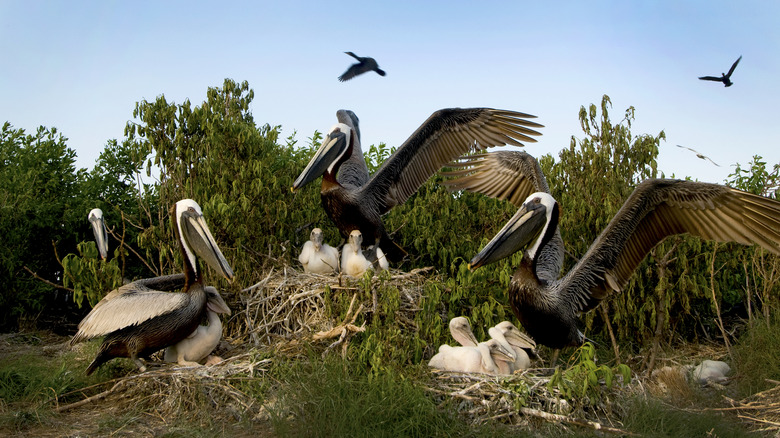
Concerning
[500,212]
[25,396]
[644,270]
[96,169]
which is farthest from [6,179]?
[644,270]

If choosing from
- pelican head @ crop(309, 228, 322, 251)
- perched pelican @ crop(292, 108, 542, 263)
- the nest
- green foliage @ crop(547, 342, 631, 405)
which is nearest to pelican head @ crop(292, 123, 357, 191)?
perched pelican @ crop(292, 108, 542, 263)

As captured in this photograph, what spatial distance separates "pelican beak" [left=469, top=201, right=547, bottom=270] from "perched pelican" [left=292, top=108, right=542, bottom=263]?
167cm

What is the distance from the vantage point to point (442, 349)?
17.8ft

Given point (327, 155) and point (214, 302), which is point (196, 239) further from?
point (327, 155)

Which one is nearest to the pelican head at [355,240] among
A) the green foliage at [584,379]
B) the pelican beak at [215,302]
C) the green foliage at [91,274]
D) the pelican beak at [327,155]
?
the pelican beak at [327,155]

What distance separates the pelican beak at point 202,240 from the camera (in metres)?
5.38

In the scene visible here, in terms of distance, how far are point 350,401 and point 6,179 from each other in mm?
6040

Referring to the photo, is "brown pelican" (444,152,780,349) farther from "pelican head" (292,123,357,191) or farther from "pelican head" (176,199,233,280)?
"pelican head" (292,123,357,191)

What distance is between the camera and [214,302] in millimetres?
5691

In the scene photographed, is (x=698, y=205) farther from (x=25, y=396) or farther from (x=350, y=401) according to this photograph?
(x=25, y=396)

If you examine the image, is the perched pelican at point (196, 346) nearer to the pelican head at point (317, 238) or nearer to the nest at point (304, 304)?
the nest at point (304, 304)

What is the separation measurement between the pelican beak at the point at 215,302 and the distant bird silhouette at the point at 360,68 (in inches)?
118

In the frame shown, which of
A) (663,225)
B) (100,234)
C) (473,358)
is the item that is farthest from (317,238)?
(663,225)

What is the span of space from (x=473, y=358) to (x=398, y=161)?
8.08 feet
